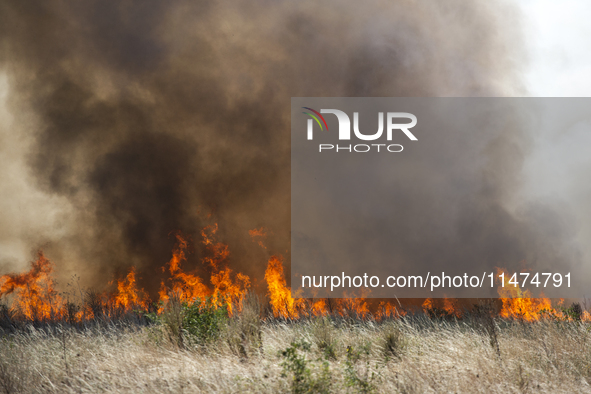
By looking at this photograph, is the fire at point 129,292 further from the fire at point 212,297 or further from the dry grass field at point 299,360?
the dry grass field at point 299,360

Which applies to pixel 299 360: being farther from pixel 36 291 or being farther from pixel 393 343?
pixel 36 291

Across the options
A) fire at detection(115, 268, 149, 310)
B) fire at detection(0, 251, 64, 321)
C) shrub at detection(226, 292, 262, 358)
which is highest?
shrub at detection(226, 292, 262, 358)

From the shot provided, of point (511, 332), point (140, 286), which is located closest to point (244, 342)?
point (511, 332)

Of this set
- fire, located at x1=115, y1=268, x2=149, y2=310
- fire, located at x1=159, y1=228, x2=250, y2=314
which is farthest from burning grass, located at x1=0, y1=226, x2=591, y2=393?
fire, located at x1=159, y1=228, x2=250, y2=314

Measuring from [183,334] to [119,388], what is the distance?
7.63 feet

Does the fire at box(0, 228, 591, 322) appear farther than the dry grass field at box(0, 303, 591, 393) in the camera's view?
Yes

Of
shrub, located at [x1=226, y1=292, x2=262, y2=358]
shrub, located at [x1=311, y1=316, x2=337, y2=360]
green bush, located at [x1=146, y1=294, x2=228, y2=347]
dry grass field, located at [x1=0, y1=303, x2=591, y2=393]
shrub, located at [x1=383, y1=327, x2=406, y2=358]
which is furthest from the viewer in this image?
green bush, located at [x1=146, y1=294, x2=228, y2=347]

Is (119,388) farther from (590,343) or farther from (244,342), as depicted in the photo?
(590,343)

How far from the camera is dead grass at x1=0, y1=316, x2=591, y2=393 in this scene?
6.06 metres

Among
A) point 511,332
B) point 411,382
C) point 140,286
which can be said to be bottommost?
point 140,286

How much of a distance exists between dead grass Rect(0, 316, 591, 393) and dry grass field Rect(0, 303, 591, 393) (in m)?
0.02

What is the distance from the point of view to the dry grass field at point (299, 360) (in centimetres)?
598

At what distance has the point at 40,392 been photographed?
617 centimetres

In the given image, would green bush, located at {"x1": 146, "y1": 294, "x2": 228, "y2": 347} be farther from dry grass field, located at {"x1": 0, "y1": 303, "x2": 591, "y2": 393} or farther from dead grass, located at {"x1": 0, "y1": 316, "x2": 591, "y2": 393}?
dead grass, located at {"x1": 0, "y1": 316, "x2": 591, "y2": 393}
